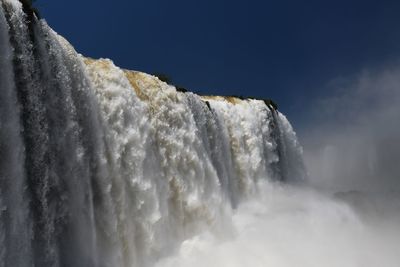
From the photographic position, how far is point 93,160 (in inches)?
456

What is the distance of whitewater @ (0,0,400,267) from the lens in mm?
9141

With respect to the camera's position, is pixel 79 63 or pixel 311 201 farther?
pixel 311 201

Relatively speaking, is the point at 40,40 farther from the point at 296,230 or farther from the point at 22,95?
the point at 296,230

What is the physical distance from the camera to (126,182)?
12.9 metres

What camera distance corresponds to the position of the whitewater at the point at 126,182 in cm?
914

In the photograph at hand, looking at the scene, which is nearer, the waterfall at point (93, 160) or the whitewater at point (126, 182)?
the waterfall at point (93, 160)

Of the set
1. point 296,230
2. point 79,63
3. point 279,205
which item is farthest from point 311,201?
point 79,63

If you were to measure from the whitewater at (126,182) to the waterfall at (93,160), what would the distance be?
26 millimetres

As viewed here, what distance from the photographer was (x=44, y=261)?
9.39 meters

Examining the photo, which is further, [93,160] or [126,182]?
[126,182]

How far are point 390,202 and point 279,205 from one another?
6.98m

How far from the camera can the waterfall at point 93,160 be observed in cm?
879

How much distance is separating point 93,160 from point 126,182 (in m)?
1.53

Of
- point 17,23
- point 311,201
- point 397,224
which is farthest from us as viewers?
point 311,201
